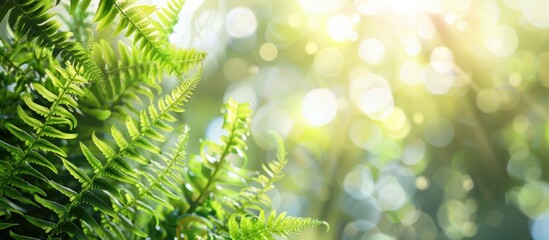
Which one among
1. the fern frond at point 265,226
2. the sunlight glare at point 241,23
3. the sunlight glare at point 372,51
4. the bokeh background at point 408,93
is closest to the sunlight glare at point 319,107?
the bokeh background at point 408,93

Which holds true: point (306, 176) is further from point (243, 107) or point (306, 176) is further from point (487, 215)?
point (243, 107)

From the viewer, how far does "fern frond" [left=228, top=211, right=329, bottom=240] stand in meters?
0.31

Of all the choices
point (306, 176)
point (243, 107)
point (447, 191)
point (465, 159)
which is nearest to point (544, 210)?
point (447, 191)

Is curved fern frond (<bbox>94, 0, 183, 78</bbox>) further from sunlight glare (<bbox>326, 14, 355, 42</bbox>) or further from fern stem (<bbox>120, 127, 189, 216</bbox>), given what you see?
sunlight glare (<bbox>326, 14, 355, 42</bbox>)

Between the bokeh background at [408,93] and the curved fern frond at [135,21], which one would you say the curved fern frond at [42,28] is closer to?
the curved fern frond at [135,21]

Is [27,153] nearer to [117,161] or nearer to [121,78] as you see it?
[117,161]

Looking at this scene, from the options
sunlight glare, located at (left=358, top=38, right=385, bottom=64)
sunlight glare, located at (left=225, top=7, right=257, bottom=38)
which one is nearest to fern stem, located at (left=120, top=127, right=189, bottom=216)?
sunlight glare, located at (left=225, top=7, right=257, bottom=38)

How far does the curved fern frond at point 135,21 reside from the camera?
0.85 ft

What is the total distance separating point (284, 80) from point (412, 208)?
142cm

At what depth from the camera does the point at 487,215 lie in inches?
131

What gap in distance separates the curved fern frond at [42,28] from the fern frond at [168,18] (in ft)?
0.42

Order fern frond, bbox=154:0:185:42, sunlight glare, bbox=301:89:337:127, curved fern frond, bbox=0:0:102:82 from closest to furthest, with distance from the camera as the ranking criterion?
curved fern frond, bbox=0:0:102:82 → fern frond, bbox=154:0:185:42 → sunlight glare, bbox=301:89:337:127

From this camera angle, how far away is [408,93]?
132 inches

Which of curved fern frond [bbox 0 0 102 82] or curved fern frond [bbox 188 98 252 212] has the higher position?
curved fern frond [bbox 0 0 102 82]
